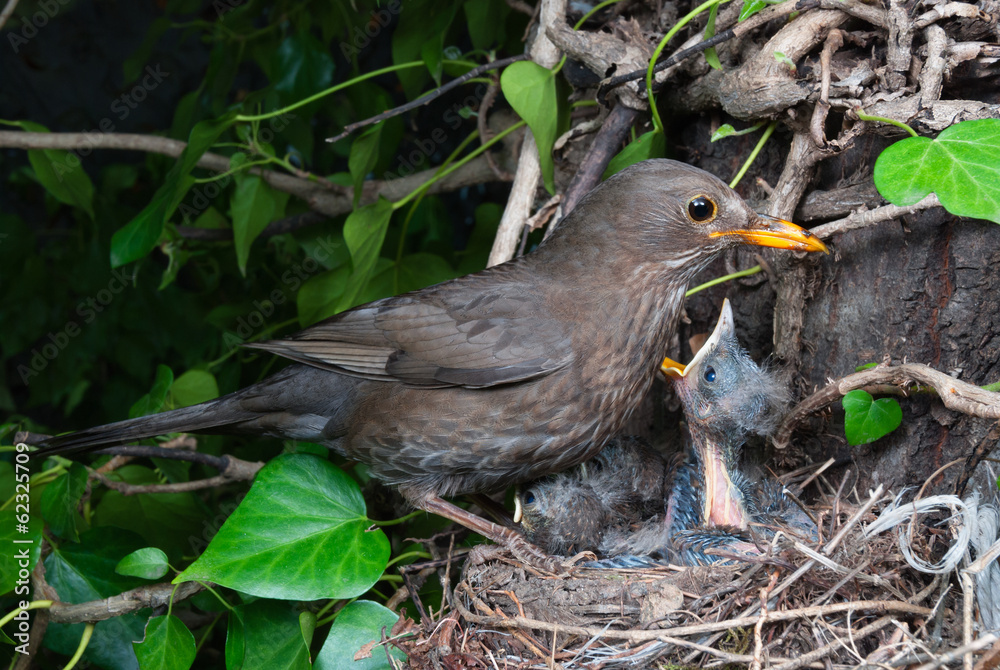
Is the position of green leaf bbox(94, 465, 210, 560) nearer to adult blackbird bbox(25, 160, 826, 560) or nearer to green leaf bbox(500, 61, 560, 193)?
adult blackbird bbox(25, 160, 826, 560)

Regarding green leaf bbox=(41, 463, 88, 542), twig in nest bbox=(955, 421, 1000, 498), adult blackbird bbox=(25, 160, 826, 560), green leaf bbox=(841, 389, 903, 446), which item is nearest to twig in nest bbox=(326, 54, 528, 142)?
adult blackbird bbox=(25, 160, 826, 560)

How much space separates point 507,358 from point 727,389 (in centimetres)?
71

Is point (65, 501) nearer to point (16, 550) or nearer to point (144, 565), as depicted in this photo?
point (16, 550)

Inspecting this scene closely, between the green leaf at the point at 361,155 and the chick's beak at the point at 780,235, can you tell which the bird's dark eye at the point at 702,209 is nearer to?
the chick's beak at the point at 780,235

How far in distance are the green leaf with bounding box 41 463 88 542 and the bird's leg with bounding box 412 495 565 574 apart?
1035 mm

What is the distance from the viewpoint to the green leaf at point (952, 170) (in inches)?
68.2

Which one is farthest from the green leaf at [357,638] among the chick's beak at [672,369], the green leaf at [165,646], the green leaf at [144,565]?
the chick's beak at [672,369]

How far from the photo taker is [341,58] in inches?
187

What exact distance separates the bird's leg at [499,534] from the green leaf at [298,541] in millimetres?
309

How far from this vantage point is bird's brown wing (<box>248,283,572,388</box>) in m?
2.42

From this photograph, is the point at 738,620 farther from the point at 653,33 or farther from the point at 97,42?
the point at 97,42

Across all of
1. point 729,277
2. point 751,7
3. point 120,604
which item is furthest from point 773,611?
point 120,604

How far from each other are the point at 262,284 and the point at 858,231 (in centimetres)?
264

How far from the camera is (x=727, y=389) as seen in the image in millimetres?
2506
